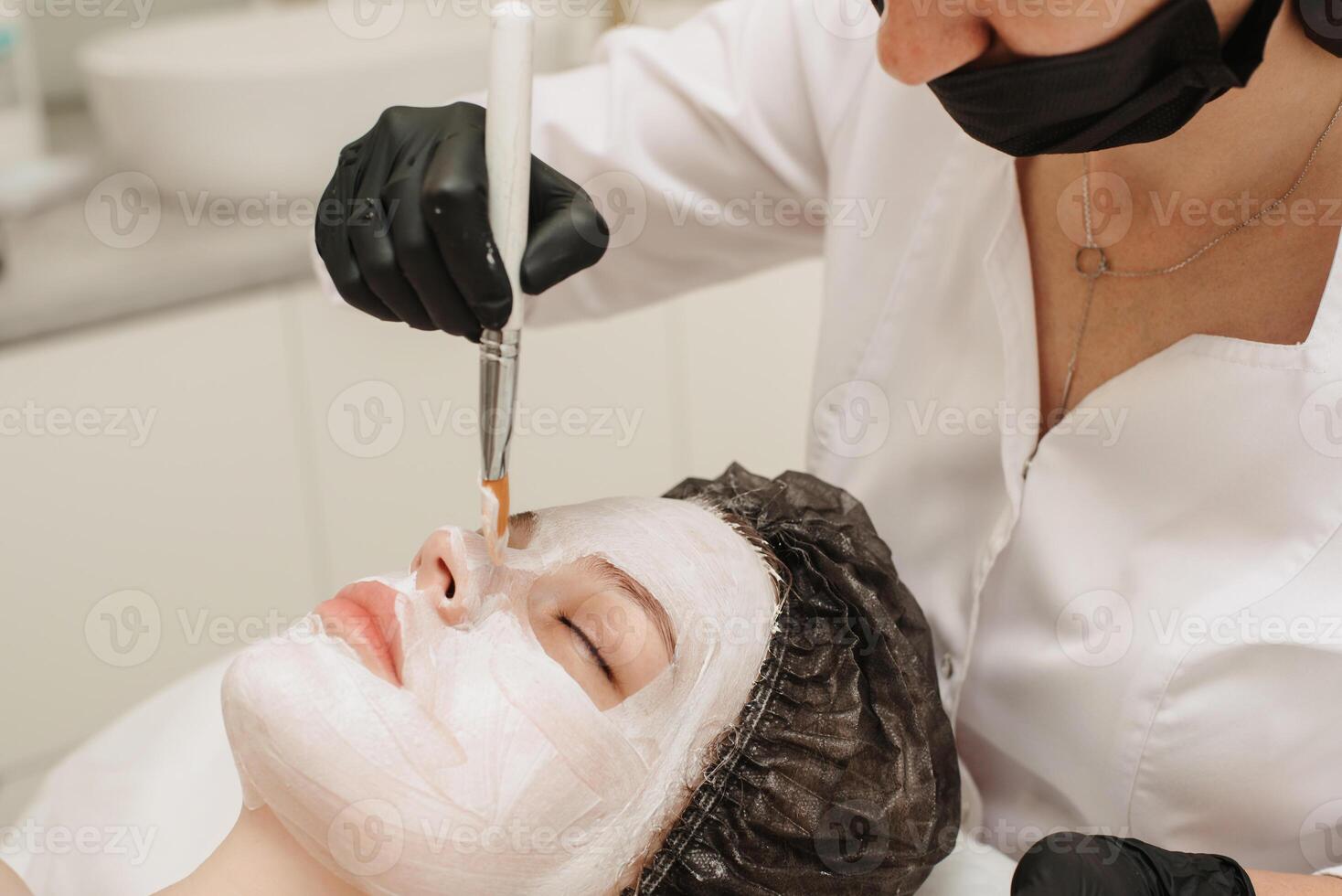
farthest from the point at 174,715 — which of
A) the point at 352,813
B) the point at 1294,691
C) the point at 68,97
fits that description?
the point at 68,97

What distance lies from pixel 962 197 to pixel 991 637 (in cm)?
42

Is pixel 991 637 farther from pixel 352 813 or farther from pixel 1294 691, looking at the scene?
pixel 352 813

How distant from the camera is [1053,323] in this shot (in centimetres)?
117

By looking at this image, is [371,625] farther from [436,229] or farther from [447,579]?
[436,229]

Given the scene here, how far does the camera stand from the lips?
37.9 inches

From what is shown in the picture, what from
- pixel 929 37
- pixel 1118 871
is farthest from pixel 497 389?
pixel 1118 871

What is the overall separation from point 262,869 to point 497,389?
17.0 inches

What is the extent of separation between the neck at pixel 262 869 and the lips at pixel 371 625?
160mm

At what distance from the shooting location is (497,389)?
3.00ft

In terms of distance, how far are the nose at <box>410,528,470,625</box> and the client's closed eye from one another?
6cm

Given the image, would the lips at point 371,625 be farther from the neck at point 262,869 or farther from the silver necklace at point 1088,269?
the silver necklace at point 1088,269

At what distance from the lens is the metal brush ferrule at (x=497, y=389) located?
92 cm

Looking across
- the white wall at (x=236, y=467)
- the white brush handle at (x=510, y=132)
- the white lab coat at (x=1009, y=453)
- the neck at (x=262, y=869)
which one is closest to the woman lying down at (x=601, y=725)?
the neck at (x=262, y=869)

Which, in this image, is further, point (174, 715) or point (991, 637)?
point (174, 715)
